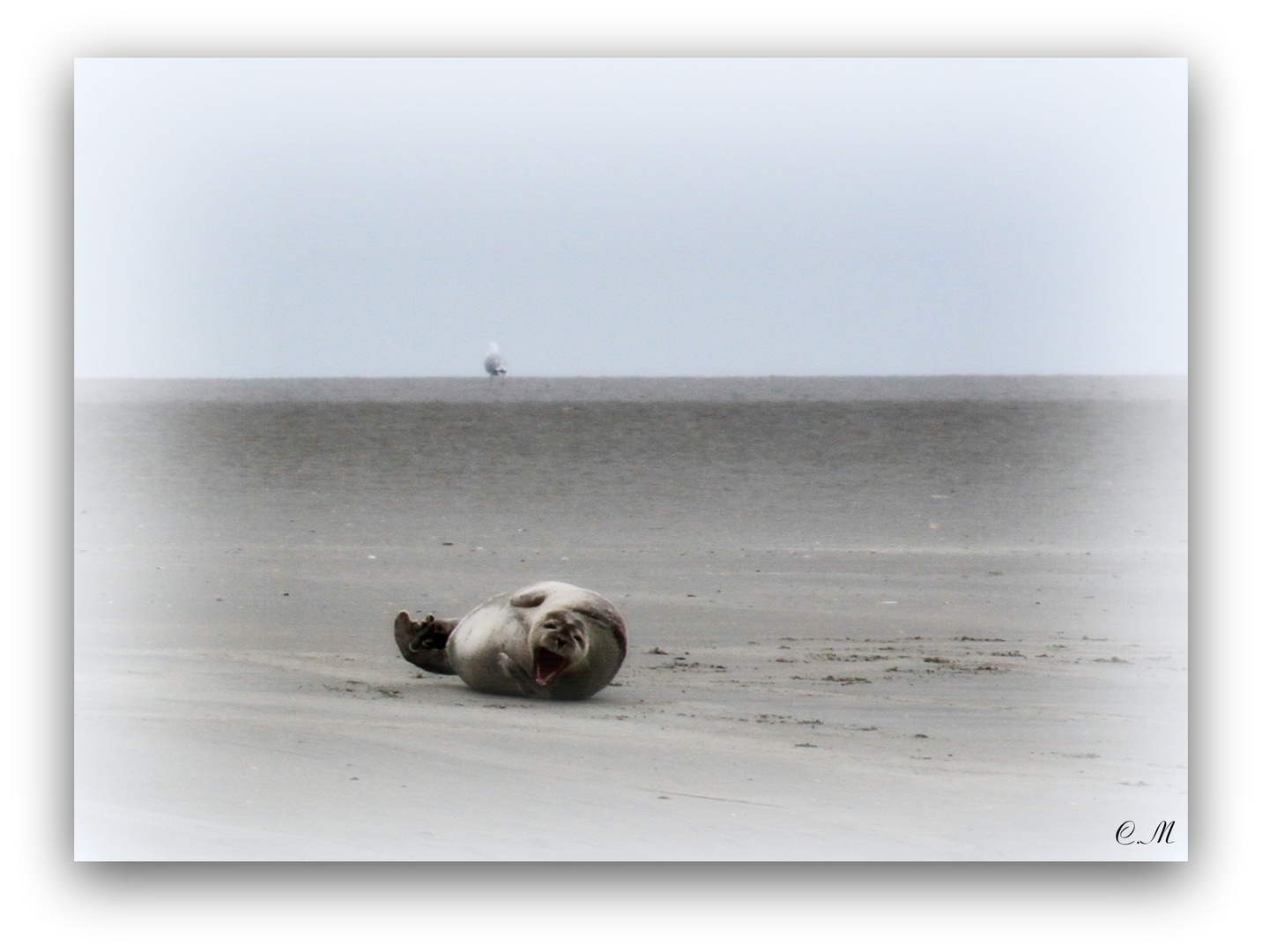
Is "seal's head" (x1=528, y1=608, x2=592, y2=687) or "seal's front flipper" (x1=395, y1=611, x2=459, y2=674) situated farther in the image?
"seal's front flipper" (x1=395, y1=611, x2=459, y2=674)

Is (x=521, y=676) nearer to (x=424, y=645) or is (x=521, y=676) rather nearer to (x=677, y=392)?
(x=424, y=645)

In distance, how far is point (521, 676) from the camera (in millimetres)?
6199

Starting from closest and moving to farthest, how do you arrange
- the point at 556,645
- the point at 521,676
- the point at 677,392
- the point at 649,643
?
1. the point at 556,645
2. the point at 521,676
3. the point at 649,643
4. the point at 677,392

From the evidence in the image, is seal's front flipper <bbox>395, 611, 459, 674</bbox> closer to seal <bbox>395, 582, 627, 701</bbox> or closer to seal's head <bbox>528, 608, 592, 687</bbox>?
seal <bbox>395, 582, 627, 701</bbox>

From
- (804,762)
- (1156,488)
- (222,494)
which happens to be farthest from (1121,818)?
(222,494)

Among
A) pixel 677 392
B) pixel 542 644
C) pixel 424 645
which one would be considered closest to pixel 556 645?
pixel 542 644

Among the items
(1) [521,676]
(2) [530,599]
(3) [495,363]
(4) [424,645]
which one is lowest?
(1) [521,676]

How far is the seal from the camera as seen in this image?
6137 mm

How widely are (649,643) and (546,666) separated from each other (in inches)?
70.3

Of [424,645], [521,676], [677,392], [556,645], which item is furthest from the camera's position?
[677,392]

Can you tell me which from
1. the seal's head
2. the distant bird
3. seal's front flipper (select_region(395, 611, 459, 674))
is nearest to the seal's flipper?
the seal's head

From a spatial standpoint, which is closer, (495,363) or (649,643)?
(649,643)

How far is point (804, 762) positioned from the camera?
5273 millimetres
